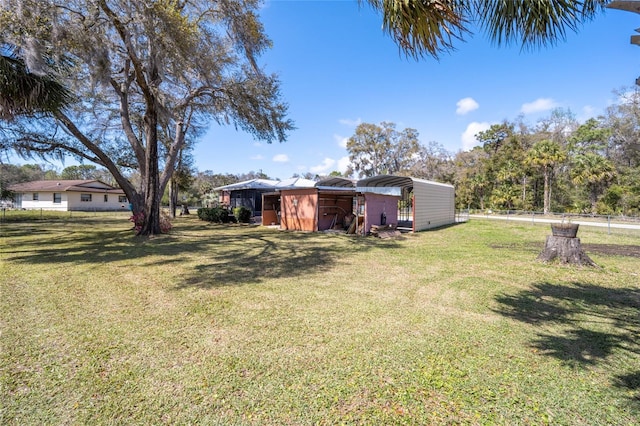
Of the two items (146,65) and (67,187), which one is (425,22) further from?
(67,187)

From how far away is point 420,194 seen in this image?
1488 centimetres

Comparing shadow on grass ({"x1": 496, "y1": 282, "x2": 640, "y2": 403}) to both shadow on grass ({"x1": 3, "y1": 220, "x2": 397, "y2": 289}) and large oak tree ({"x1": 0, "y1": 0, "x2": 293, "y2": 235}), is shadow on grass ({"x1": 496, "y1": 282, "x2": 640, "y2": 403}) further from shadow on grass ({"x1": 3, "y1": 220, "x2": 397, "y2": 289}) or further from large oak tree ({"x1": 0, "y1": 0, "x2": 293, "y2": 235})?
large oak tree ({"x1": 0, "y1": 0, "x2": 293, "y2": 235})

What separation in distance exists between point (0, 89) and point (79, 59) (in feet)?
10.8

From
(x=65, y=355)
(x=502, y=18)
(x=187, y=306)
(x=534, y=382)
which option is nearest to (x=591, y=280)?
(x=534, y=382)

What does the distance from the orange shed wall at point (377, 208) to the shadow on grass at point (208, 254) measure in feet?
7.33

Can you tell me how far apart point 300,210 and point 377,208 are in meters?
3.78

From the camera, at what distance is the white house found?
2998 centimetres

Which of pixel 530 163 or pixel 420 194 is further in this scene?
pixel 530 163

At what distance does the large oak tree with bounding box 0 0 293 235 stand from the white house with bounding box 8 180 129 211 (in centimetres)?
2065

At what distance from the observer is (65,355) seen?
2.74 metres

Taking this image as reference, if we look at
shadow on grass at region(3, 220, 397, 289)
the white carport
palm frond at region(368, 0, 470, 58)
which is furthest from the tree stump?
the white carport

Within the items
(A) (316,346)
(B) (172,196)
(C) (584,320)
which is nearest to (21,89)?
(A) (316,346)

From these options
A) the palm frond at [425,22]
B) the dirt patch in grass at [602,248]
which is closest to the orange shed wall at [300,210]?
the dirt patch in grass at [602,248]

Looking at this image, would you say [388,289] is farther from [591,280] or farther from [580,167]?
[580,167]
